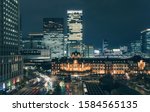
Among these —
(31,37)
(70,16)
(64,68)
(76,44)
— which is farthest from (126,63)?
(31,37)

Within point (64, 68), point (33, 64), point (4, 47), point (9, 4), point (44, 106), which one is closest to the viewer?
point (44, 106)

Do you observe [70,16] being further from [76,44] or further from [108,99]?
[108,99]

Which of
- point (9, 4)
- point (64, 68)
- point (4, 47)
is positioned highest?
point (9, 4)

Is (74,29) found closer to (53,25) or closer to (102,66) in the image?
(53,25)

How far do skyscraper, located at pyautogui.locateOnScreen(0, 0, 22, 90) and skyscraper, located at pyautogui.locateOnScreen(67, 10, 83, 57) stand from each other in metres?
52.7

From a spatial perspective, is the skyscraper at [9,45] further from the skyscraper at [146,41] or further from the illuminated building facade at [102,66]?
the skyscraper at [146,41]

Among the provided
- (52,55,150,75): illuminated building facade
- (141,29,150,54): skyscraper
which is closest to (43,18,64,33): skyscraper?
(141,29,150,54): skyscraper

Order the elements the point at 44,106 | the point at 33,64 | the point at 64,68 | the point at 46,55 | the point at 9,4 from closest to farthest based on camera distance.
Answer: the point at 44,106, the point at 9,4, the point at 64,68, the point at 33,64, the point at 46,55

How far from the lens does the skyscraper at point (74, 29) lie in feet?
410

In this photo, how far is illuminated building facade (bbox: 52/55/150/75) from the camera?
85.2 meters

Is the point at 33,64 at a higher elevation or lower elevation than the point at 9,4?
lower

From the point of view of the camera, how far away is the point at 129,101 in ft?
35.8

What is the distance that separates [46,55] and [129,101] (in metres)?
127

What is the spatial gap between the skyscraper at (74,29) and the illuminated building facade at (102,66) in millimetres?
38423
